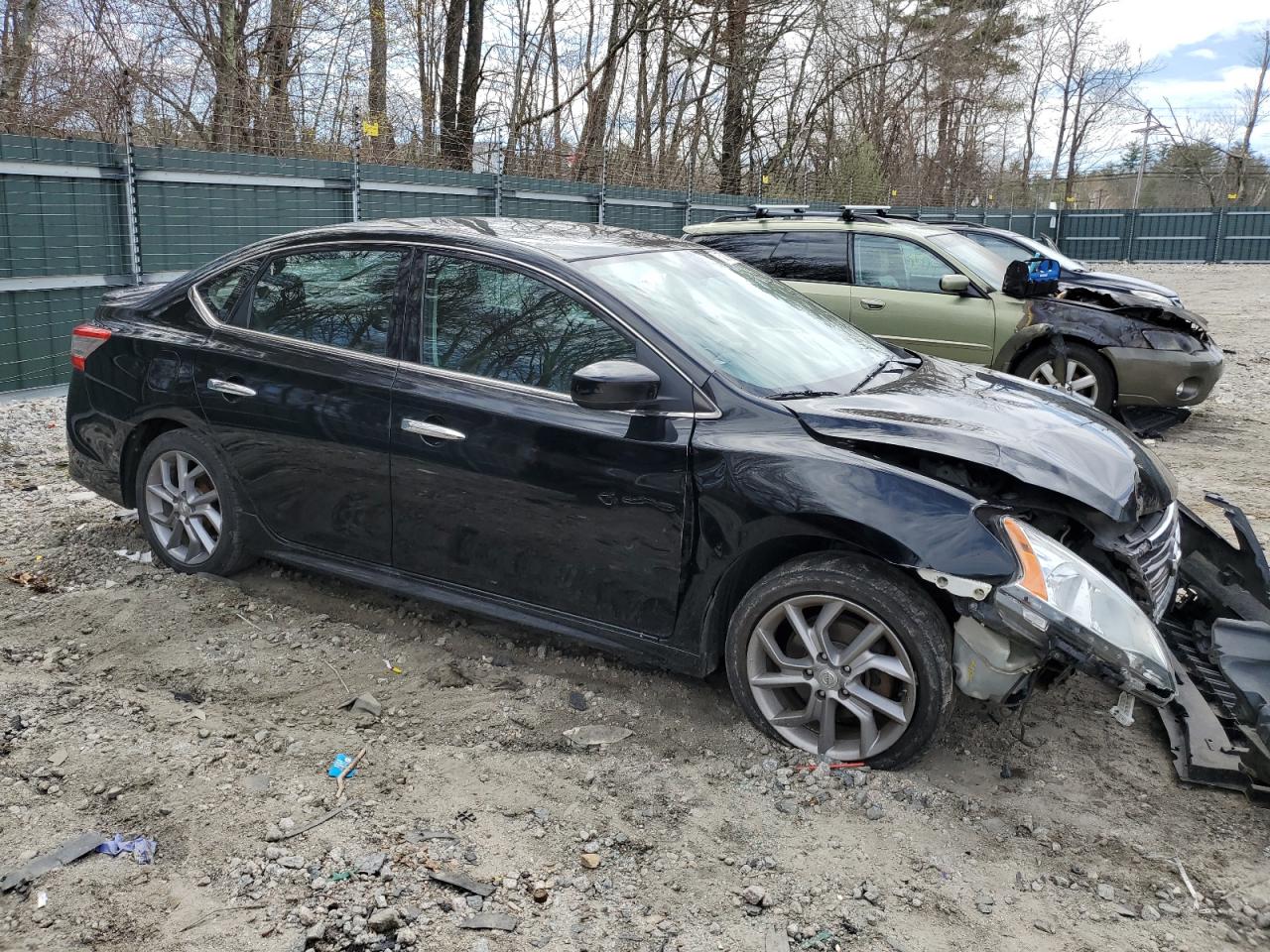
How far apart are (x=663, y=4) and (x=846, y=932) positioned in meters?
21.0

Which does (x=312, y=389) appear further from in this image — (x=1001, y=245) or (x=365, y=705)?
(x=1001, y=245)

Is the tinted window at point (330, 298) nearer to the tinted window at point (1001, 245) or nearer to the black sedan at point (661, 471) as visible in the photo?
the black sedan at point (661, 471)

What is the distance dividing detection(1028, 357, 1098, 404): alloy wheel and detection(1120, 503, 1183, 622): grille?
4.86m

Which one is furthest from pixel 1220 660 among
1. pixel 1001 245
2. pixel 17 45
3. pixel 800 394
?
pixel 17 45

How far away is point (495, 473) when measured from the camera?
3.75 m

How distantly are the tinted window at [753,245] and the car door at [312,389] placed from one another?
546 centimetres

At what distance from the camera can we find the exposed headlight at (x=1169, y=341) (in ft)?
27.2

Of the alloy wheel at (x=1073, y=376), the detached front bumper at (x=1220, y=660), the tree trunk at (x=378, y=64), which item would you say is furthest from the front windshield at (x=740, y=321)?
the tree trunk at (x=378, y=64)

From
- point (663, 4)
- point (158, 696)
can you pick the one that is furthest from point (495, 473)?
point (663, 4)

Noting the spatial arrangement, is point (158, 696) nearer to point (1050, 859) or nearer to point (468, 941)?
point (468, 941)

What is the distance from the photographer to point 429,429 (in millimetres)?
3869

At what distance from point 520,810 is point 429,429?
1451 millimetres

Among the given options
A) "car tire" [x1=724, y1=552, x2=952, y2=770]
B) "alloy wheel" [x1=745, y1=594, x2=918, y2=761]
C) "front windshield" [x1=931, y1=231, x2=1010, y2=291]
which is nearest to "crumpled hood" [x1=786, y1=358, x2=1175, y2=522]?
"car tire" [x1=724, y1=552, x2=952, y2=770]

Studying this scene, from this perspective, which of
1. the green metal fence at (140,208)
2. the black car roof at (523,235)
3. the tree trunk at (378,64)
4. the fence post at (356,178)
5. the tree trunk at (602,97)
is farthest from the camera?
the tree trunk at (602,97)
